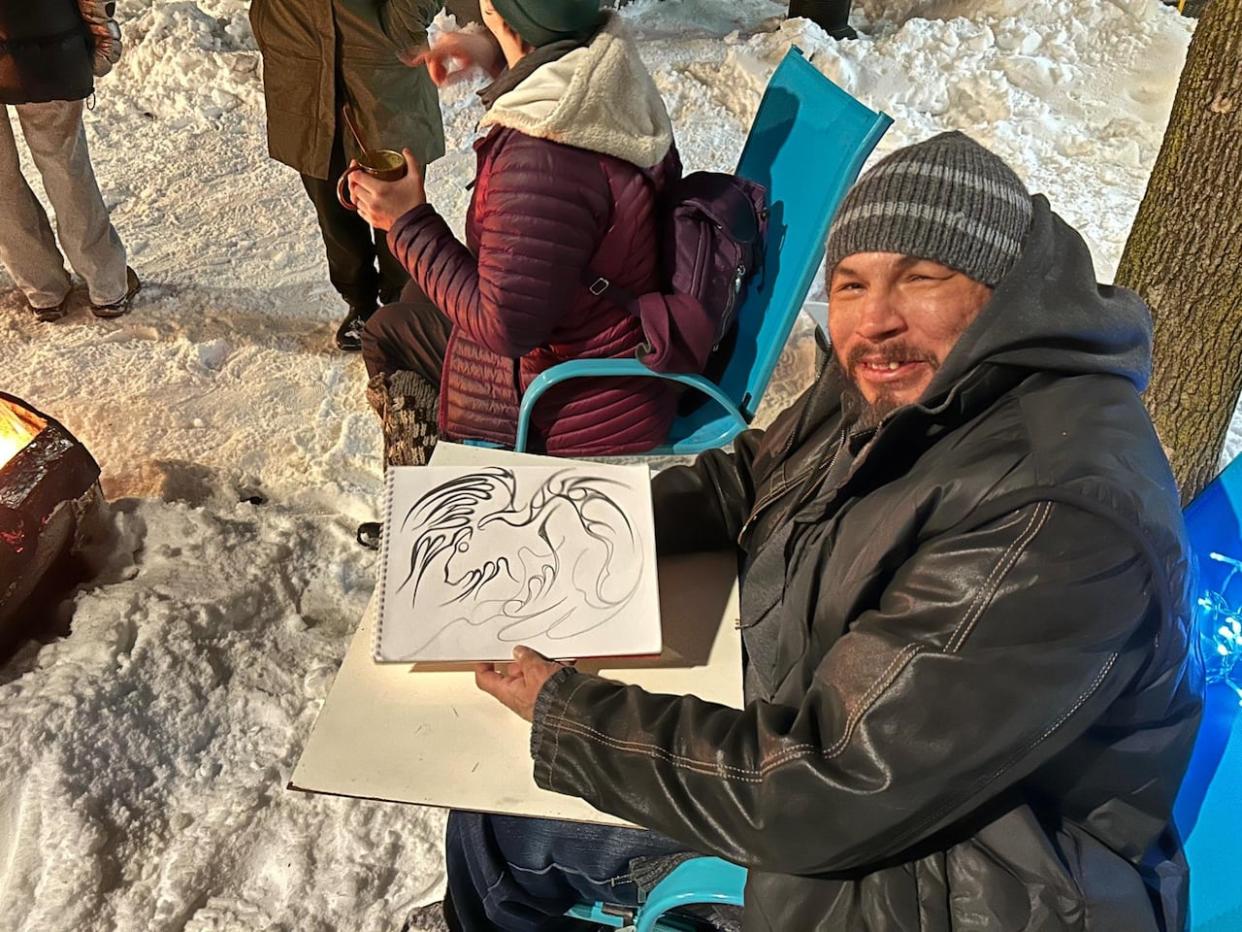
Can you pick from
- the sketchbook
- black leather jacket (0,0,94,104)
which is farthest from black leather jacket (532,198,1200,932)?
black leather jacket (0,0,94,104)

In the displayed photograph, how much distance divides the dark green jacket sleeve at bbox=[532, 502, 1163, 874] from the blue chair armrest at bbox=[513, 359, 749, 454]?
3.59ft

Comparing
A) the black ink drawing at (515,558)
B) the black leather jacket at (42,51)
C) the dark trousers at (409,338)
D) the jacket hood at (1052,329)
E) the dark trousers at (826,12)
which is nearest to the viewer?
the jacket hood at (1052,329)

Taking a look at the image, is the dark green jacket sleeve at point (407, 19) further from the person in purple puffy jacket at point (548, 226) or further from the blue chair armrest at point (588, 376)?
the blue chair armrest at point (588, 376)

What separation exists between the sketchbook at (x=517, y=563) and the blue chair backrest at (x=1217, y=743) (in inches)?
30.2

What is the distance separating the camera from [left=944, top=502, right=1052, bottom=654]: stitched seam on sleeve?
39.9 inches

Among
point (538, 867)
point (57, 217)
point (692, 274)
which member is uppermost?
point (692, 274)

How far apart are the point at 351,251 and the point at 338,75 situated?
0.65 meters

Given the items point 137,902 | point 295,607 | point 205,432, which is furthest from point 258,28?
point 137,902

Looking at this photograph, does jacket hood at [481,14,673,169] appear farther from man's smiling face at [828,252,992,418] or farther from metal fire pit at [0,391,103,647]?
metal fire pit at [0,391,103,647]

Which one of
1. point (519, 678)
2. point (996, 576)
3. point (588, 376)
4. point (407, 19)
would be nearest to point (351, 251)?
point (407, 19)

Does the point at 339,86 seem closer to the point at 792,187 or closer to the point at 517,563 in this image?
the point at 792,187

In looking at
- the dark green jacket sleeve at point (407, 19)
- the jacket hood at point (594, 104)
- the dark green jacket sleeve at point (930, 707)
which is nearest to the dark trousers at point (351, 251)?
the dark green jacket sleeve at point (407, 19)

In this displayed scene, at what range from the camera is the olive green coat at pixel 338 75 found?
9.44 feet

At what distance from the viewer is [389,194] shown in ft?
7.11
